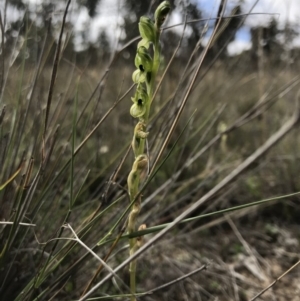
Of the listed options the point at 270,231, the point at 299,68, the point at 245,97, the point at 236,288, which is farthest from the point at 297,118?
the point at 245,97

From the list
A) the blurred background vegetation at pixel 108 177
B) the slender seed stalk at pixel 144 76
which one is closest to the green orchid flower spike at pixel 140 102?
the slender seed stalk at pixel 144 76

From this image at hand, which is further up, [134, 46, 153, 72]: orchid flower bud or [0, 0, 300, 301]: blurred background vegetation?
[134, 46, 153, 72]: orchid flower bud

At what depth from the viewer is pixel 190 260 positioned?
1.71 meters

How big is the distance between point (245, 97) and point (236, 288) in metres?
3.43

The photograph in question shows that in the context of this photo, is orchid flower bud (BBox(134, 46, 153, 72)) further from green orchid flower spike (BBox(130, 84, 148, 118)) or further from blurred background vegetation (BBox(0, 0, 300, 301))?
blurred background vegetation (BBox(0, 0, 300, 301))

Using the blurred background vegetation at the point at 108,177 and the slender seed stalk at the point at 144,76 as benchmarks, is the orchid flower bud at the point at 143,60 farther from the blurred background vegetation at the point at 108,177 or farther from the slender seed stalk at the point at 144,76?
the blurred background vegetation at the point at 108,177

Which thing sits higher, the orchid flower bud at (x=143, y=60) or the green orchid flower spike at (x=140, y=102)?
the orchid flower bud at (x=143, y=60)

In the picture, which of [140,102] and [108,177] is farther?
[108,177]

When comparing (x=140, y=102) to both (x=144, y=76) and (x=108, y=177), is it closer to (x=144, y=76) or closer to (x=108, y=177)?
(x=144, y=76)

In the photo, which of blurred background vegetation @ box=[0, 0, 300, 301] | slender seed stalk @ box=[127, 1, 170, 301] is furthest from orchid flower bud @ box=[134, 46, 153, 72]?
blurred background vegetation @ box=[0, 0, 300, 301]

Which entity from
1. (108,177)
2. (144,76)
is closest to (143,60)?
(144,76)

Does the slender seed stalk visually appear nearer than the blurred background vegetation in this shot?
Yes

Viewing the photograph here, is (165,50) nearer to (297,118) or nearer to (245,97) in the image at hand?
(297,118)

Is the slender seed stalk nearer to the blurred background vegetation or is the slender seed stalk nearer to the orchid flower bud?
the orchid flower bud
